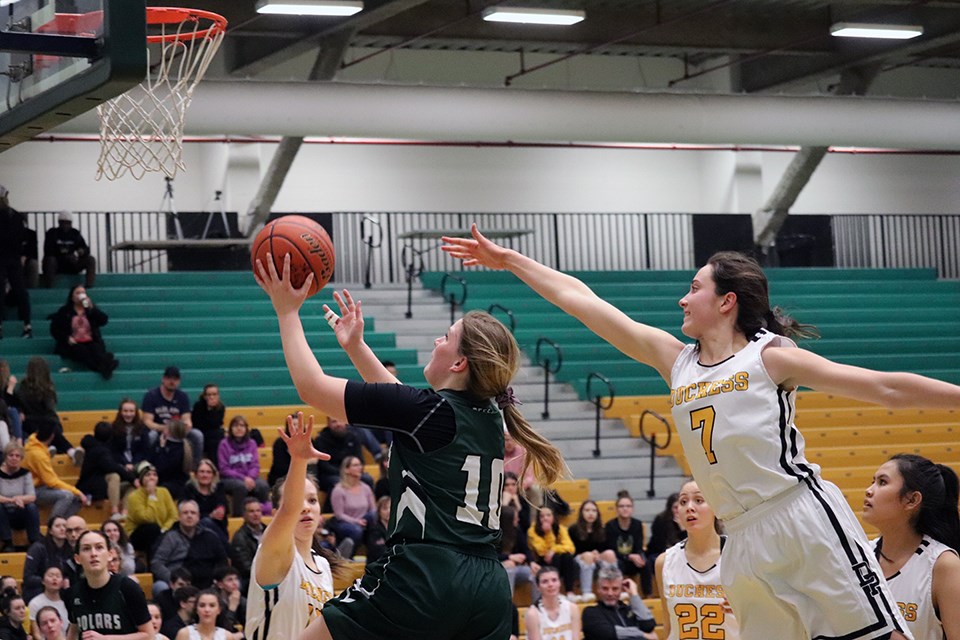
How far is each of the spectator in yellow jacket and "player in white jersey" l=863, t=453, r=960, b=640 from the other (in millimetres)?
6540

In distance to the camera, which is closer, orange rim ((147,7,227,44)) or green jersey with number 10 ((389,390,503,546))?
green jersey with number 10 ((389,390,503,546))

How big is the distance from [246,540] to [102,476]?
1821 mm

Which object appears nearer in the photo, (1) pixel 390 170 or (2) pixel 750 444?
(2) pixel 750 444

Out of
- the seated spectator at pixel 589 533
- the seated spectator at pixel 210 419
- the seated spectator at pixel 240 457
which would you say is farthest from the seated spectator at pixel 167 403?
the seated spectator at pixel 589 533

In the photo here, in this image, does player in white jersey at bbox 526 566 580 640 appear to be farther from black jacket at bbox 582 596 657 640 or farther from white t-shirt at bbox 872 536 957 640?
white t-shirt at bbox 872 536 957 640

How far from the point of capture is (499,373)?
155 inches

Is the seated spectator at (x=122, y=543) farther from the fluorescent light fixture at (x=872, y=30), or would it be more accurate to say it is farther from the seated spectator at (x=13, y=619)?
the fluorescent light fixture at (x=872, y=30)

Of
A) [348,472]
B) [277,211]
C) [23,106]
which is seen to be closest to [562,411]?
[348,472]

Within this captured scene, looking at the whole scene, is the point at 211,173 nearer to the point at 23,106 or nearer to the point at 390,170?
the point at 390,170

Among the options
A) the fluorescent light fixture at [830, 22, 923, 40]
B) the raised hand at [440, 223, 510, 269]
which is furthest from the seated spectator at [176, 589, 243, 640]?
the fluorescent light fixture at [830, 22, 923, 40]

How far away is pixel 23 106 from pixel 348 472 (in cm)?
672

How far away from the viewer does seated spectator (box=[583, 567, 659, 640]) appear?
999 cm

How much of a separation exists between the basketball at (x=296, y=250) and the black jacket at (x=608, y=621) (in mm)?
6303

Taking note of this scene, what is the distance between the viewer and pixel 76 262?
16.0 metres
